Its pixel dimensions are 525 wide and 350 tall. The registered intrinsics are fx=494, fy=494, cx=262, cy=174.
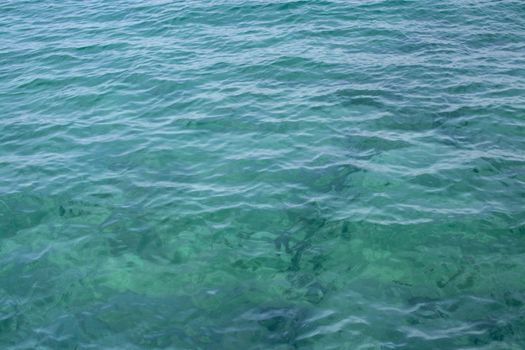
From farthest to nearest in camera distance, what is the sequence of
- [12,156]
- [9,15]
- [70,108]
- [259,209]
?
[9,15]
[70,108]
[12,156]
[259,209]

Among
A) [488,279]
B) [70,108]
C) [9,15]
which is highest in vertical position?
[9,15]

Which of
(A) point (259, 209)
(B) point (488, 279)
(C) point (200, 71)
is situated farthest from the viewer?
(C) point (200, 71)

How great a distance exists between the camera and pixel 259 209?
589 inches

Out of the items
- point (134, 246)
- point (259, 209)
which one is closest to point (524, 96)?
point (259, 209)

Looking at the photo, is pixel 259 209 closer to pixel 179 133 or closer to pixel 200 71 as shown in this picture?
pixel 179 133

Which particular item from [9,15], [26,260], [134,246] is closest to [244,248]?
[134,246]

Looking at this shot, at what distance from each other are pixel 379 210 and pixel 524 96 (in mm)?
8395

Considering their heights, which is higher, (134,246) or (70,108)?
(70,108)

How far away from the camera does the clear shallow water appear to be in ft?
38.9

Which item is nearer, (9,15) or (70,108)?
(70,108)

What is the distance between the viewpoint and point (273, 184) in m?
15.8

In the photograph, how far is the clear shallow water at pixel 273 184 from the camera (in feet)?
38.9

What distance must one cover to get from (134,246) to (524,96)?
14917 mm

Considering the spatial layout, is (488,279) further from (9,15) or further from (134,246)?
(9,15)
